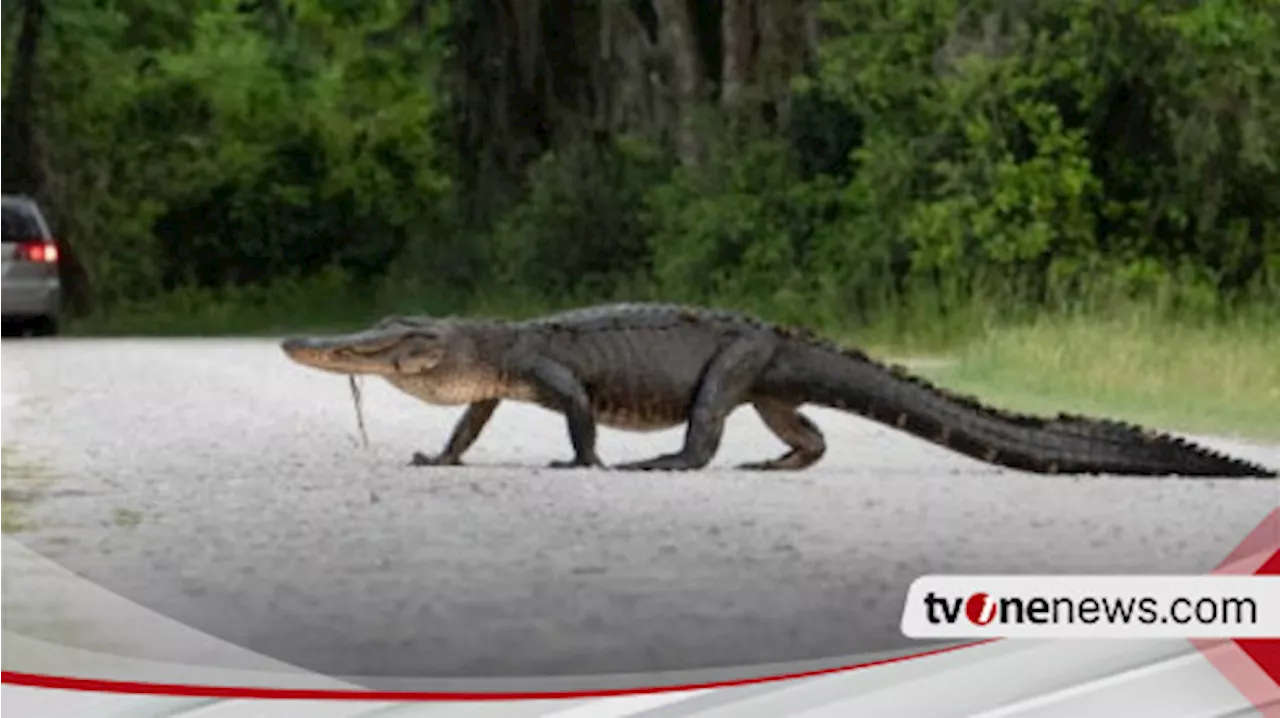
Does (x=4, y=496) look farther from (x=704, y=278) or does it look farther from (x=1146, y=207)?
(x=1146, y=207)

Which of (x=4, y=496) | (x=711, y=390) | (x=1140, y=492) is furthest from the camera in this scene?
(x=711, y=390)

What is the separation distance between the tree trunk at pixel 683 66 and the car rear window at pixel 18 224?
0.43 meters

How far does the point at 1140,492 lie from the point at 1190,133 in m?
0.27

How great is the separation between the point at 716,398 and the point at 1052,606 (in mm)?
498

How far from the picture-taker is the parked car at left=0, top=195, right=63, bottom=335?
2566mm

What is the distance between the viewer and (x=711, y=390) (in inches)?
119

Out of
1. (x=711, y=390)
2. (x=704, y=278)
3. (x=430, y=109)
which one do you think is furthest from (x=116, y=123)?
(x=711, y=390)

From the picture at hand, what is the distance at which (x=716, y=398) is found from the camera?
3023 mm

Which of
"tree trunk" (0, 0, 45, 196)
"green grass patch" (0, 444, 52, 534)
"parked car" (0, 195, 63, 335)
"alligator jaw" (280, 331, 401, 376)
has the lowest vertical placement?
"green grass patch" (0, 444, 52, 534)

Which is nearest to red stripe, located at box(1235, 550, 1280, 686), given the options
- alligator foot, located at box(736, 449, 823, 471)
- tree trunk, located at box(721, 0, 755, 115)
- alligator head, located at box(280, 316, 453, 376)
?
alligator foot, located at box(736, 449, 823, 471)

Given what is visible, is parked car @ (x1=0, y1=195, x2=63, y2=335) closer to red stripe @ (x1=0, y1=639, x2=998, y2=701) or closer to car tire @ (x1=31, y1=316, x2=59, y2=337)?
car tire @ (x1=31, y1=316, x2=59, y2=337)

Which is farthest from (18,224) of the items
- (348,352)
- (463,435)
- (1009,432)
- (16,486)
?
(1009,432)

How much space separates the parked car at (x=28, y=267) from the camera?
8.42ft

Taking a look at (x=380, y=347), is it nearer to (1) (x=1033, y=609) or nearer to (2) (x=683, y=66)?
(2) (x=683, y=66)
